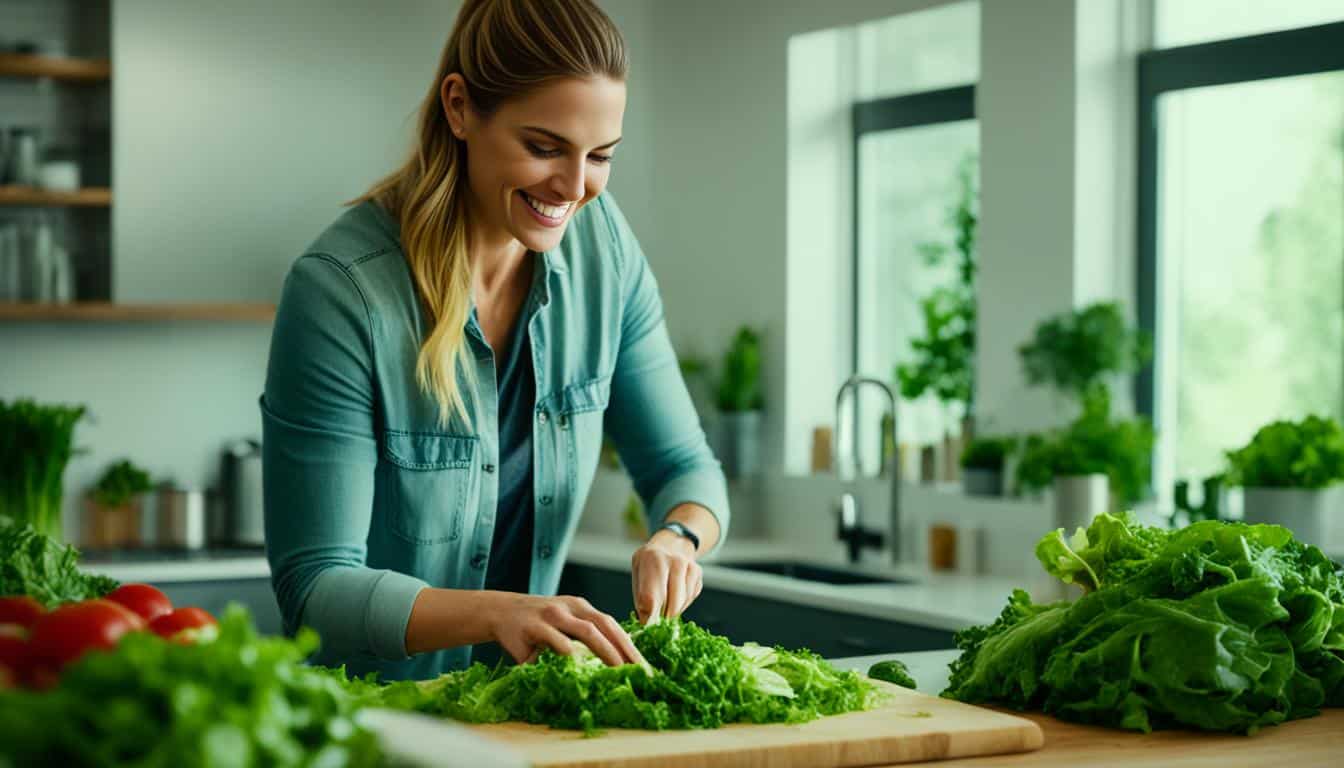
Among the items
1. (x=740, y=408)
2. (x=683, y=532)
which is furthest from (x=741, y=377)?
(x=683, y=532)

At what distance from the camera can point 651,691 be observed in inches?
65.7

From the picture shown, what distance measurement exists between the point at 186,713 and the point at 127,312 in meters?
4.19

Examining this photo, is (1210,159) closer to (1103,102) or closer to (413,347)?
(1103,102)

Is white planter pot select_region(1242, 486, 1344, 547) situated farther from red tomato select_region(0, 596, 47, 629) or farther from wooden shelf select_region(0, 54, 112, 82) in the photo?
wooden shelf select_region(0, 54, 112, 82)

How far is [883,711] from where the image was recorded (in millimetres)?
1740

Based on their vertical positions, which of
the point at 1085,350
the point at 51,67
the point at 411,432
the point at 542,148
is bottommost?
the point at 411,432

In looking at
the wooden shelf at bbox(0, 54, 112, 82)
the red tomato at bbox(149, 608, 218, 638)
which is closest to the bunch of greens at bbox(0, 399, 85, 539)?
the wooden shelf at bbox(0, 54, 112, 82)

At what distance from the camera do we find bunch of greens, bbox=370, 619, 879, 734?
162 centimetres

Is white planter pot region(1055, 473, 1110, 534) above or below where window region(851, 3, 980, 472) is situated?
below

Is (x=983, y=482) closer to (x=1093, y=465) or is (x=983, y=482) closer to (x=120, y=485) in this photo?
(x=1093, y=465)

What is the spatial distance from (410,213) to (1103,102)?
2549mm

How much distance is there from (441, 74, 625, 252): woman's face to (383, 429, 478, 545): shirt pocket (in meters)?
0.29

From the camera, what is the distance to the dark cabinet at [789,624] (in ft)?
12.0

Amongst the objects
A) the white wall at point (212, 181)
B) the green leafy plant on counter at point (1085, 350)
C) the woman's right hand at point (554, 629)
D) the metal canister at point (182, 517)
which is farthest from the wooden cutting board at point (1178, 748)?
the metal canister at point (182, 517)
